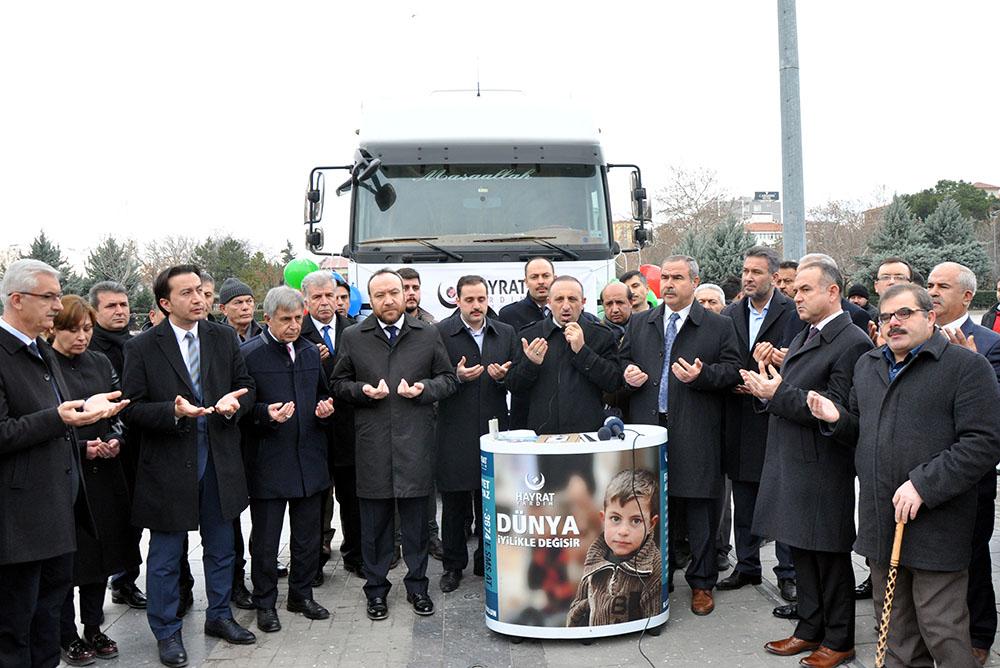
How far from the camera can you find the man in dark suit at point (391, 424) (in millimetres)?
5742

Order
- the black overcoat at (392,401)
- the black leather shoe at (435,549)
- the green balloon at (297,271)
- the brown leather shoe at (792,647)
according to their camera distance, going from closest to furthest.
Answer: the brown leather shoe at (792,647)
the black overcoat at (392,401)
the black leather shoe at (435,549)
the green balloon at (297,271)

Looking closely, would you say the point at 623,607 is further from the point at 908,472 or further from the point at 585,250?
the point at 585,250

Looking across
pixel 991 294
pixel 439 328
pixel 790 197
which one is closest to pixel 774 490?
pixel 439 328

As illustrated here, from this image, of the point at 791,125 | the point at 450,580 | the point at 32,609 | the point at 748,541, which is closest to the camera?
the point at 32,609

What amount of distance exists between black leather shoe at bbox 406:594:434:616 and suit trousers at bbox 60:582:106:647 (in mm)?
1942

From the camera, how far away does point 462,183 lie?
29.0 ft

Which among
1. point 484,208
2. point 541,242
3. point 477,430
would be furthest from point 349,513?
point 484,208

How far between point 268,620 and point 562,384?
8.08 ft

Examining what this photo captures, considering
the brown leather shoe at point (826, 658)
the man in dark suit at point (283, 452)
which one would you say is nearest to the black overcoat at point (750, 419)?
the brown leather shoe at point (826, 658)

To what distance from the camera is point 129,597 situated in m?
Answer: 6.18

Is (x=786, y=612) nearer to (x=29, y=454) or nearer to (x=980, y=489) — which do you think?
(x=980, y=489)

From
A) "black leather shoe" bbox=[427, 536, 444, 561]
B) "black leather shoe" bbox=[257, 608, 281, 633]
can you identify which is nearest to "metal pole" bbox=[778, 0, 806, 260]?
"black leather shoe" bbox=[427, 536, 444, 561]

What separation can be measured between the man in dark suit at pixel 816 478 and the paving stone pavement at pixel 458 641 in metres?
0.23

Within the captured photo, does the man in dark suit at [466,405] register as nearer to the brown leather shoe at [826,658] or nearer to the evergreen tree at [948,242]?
the brown leather shoe at [826,658]
